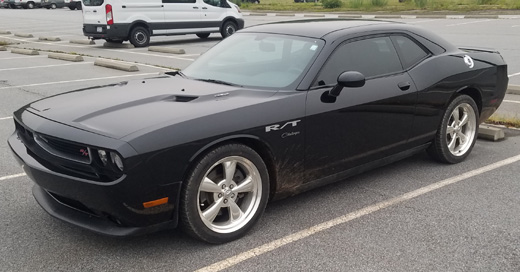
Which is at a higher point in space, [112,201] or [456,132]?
[112,201]

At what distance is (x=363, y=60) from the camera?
459cm

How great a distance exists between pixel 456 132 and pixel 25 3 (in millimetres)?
51724

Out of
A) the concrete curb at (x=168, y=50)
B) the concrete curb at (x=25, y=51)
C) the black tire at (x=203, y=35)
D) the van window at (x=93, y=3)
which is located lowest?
the concrete curb at (x=25, y=51)

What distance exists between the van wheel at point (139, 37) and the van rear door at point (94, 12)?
0.95 metres

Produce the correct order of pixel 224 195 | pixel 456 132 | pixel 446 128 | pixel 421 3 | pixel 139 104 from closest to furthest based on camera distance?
1. pixel 224 195
2. pixel 139 104
3. pixel 446 128
4. pixel 456 132
5. pixel 421 3

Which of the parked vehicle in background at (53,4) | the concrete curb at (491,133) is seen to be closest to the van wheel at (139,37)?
the concrete curb at (491,133)

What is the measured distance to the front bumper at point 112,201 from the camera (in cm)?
317

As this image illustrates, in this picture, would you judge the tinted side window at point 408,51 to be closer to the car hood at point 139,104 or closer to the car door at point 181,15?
the car hood at point 139,104

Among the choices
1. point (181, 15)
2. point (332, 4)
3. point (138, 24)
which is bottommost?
point (138, 24)

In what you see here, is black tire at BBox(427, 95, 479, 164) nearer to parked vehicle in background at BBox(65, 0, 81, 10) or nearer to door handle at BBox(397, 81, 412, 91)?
door handle at BBox(397, 81, 412, 91)

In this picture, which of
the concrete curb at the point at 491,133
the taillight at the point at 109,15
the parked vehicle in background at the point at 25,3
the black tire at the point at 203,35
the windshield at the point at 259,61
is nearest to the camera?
the windshield at the point at 259,61

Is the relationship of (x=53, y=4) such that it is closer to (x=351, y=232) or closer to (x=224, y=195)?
(x=224, y=195)

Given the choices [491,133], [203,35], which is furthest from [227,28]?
[491,133]

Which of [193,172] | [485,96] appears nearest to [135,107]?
[193,172]
